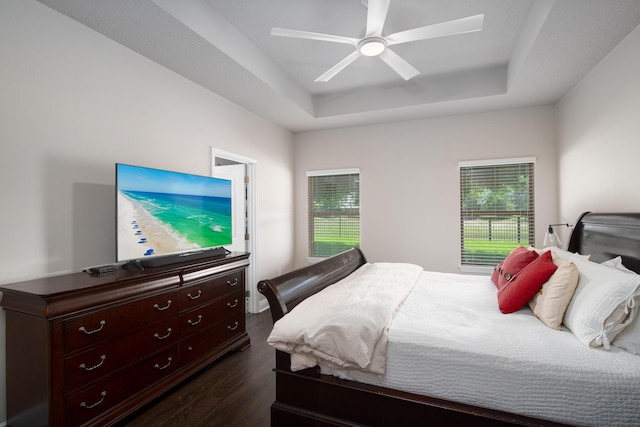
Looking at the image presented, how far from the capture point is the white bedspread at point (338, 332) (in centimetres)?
151

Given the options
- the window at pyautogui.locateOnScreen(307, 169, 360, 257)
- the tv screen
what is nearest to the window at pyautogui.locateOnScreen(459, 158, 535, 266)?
the window at pyautogui.locateOnScreen(307, 169, 360, 257)

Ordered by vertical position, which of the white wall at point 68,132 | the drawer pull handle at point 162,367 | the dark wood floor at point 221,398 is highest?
the white wall at point 68,132

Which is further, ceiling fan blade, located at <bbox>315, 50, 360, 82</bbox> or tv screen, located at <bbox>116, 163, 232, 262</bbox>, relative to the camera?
A: ceiling fan blade, located at <bbox>315, 50, 360, 82</bbox>

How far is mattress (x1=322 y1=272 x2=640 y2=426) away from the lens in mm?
1228

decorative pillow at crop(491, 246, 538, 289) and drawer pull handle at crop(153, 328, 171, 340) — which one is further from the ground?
decorative pillow at crop(491, 246, 538, 289)

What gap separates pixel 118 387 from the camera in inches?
72.5

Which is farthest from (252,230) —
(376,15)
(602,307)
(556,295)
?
(602,307)

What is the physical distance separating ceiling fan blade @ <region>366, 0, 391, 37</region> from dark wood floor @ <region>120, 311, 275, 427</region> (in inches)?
106

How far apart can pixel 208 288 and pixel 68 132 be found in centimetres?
151

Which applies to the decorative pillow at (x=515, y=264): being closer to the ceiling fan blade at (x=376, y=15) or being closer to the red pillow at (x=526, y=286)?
the red pillow at (x=526, y=286)

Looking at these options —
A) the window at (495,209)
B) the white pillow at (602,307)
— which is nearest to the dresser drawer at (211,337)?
the white pillow at (602,307)

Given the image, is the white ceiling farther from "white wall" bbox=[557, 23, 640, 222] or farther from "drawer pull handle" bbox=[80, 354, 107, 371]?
"drawer pull handle" bbox=[80, 354, 107, 371]

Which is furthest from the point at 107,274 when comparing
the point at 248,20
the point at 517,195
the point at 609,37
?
the point at 517,195

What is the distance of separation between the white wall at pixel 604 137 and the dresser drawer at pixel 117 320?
347 cm
